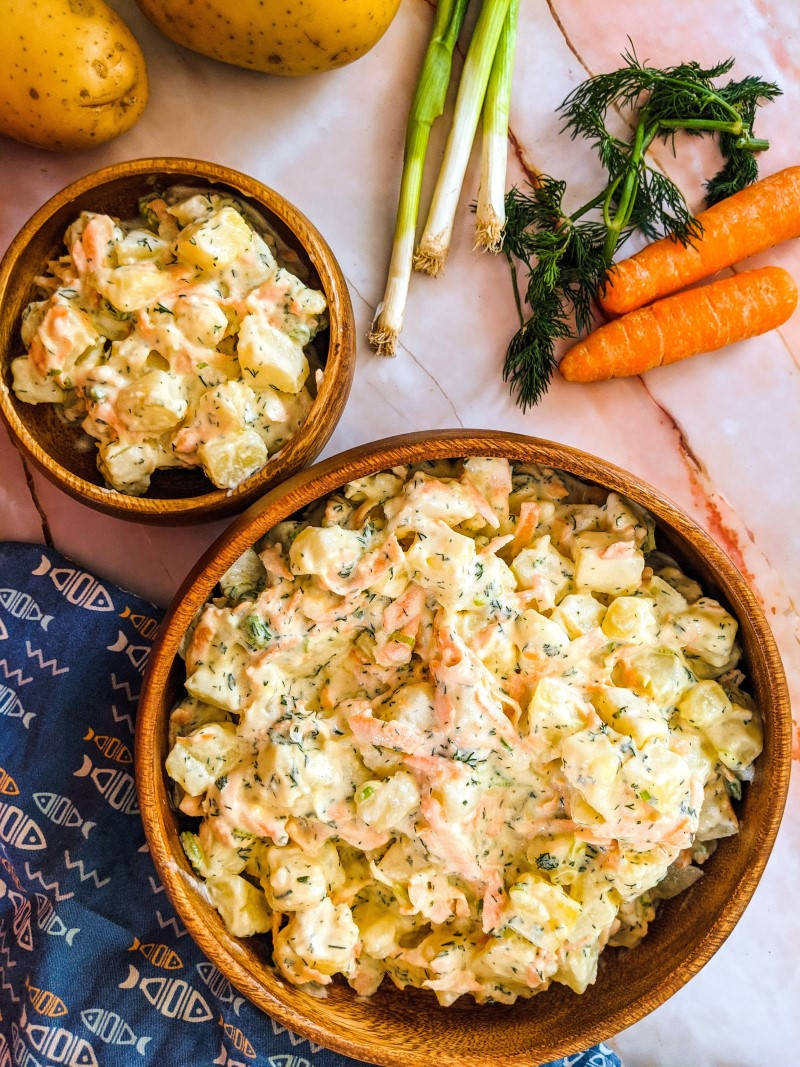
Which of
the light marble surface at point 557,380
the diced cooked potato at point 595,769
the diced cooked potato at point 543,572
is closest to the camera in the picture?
the diced cooked potato at point 595,769

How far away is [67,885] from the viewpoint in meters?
2.09

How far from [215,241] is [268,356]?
0.78ft

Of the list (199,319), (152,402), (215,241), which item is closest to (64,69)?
(215,241)

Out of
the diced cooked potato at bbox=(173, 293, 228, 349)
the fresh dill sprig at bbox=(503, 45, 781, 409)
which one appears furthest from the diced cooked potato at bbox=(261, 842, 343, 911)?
the fresh dill sprig at bbox=(503, 45, 781, 409)

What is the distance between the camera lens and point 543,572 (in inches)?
69.6

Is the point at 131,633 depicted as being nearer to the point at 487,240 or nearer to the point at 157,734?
the point at 157,734

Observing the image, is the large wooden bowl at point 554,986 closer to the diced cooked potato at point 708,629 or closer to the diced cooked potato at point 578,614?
the diced cooked potato at point 708,629

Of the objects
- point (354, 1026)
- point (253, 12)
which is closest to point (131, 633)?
point (354, 1026)

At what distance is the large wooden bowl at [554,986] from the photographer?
1669 mm

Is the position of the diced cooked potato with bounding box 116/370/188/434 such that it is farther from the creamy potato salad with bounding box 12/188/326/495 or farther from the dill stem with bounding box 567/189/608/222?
the dill stem with bounding box 567/189/608/222

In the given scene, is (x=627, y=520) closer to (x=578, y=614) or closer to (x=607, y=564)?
(x=607, y=564)

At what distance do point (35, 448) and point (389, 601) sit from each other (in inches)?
29.7

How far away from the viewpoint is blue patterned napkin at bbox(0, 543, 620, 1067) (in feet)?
6.70

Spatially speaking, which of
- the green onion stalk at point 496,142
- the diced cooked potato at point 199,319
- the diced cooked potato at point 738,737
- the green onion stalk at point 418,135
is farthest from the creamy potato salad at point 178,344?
the diced cooked potato at point 738,737
